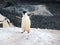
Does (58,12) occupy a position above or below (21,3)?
below

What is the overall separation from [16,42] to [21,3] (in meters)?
4.34

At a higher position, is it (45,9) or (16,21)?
(45,9)

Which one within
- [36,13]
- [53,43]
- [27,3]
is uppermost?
[27,3]

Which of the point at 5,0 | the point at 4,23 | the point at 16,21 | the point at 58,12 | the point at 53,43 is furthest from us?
the point at 5,0

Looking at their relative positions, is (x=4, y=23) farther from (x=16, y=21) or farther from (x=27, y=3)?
(x=27, y=3)

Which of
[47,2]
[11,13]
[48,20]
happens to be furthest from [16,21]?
[47,2]

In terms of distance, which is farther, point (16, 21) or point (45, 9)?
point (45, 9)

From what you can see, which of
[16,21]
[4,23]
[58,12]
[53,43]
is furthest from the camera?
[58,12]

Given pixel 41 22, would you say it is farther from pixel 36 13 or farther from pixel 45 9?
pixel 45 9

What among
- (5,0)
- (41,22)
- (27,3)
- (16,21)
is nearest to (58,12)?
(41,22)

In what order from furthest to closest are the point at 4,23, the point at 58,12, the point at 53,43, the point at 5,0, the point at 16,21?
the point at 5,0 < the point at 58,12 < the point at 16,21 < the point at 4,23 < the point at 53,43

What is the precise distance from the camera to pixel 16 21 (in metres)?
5.35

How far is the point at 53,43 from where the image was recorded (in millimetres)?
1932

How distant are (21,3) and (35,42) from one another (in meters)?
4.35
